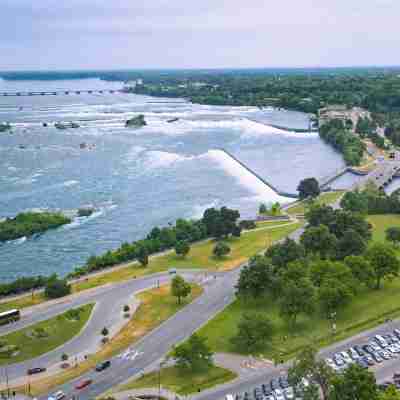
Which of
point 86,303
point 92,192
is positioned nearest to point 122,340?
point 86,303

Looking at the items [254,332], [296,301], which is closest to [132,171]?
[296,301]

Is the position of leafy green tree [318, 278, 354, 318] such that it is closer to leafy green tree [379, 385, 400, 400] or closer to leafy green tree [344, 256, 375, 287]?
leafy green tree [344, 256, 375, 287]

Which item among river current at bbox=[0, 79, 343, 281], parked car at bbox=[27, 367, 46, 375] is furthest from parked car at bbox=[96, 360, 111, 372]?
river current at bbox=[0, 79, 343, 281]

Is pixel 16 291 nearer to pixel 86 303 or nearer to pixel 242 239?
pixel 86 303

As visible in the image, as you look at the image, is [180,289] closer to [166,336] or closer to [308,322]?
[166,336]

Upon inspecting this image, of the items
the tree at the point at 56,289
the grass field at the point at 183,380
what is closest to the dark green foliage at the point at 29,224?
the tree at the point at 56,289
